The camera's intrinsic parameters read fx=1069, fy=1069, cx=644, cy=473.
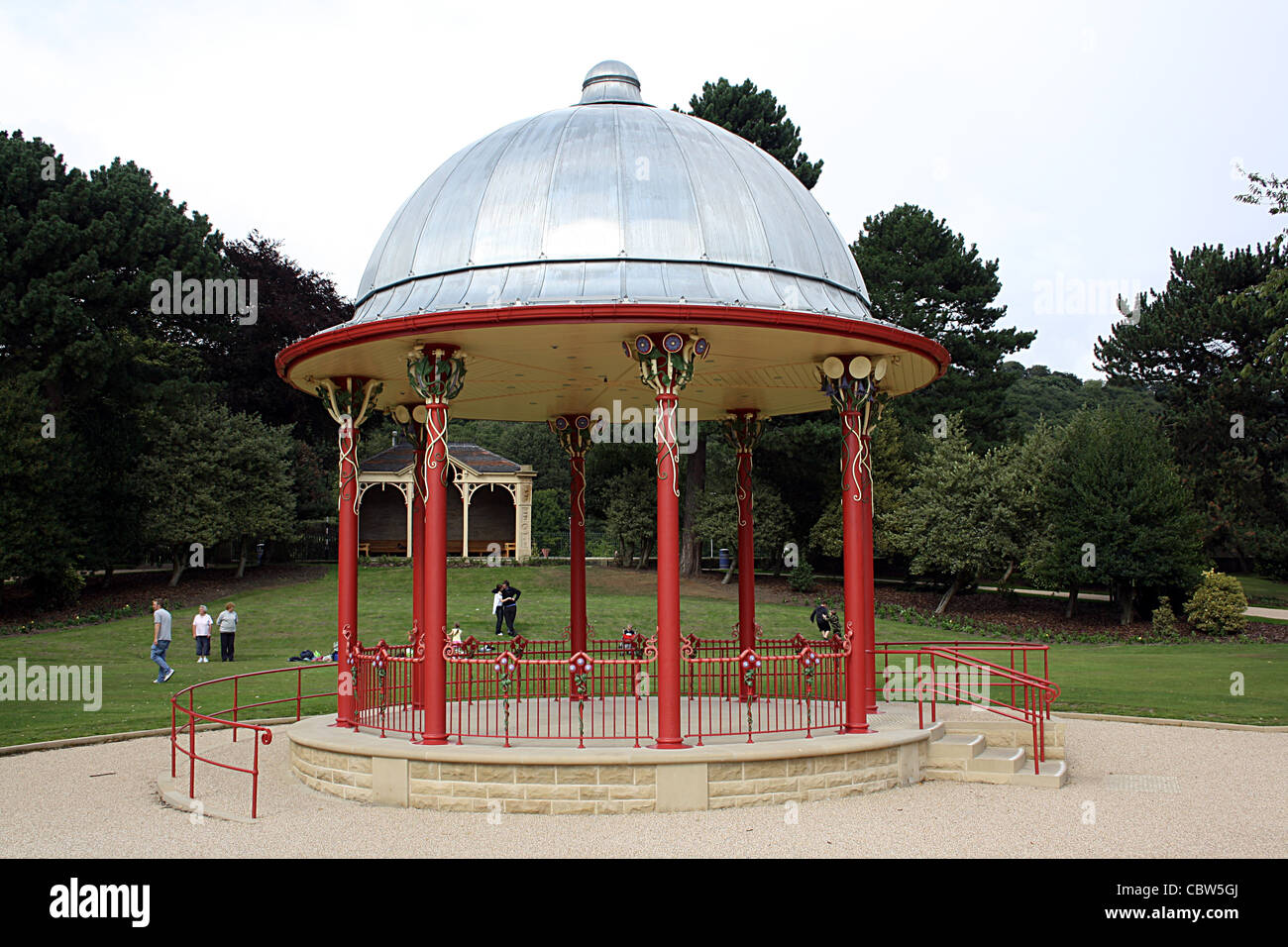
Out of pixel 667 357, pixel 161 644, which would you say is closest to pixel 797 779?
pixel 667 357

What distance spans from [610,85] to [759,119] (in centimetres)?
3181

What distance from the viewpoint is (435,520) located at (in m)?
12.7

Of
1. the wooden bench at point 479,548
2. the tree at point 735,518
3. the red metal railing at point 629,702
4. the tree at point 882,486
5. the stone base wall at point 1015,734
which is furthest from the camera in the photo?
the wooden bench at point 479,548

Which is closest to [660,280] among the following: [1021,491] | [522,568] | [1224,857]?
[1224,857]

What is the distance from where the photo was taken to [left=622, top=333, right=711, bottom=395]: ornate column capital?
12.3 metres

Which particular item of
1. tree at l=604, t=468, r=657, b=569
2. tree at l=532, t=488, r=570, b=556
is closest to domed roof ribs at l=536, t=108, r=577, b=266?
tree at l=604, t=468, r=657, b=569

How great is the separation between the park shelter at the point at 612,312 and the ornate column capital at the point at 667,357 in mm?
23

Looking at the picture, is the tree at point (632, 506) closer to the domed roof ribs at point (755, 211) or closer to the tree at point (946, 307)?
the tree at point (946, 307)

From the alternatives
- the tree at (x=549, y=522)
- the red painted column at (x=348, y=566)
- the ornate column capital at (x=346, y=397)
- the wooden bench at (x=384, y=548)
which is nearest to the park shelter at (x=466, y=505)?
the wooden bench at (x=384, y=548)

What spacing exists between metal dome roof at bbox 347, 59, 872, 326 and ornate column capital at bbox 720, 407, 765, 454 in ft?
14.1

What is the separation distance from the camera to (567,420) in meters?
19.1

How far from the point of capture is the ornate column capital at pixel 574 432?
61.3 ft

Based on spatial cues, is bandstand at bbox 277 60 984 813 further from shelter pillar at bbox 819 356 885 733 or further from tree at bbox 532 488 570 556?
tree at bbox 532 488 570 556

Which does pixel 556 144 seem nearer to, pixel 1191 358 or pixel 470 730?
pixel 470 730
